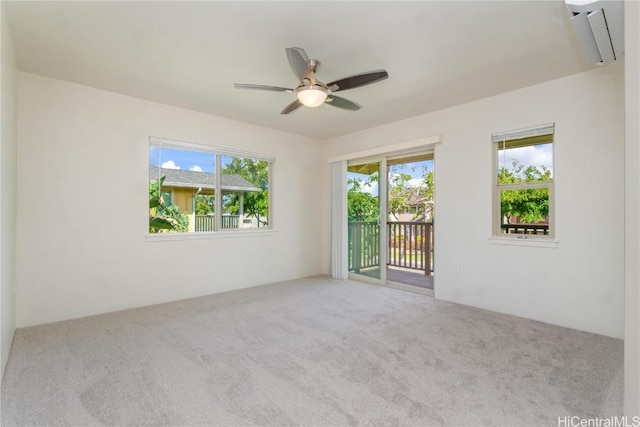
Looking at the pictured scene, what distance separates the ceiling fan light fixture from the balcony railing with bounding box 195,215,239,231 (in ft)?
7.81

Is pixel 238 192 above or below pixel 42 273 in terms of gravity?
above

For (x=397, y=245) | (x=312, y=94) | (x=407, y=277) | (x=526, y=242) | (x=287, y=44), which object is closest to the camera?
(x=287, y=44)

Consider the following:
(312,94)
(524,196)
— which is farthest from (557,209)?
(312,94)

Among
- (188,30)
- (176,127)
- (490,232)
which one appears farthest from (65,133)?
(490,232)

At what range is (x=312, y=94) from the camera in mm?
2527

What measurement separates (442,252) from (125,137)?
13.2 ft

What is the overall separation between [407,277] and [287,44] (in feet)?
13.4

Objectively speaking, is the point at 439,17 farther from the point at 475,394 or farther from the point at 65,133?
the point at 65,133

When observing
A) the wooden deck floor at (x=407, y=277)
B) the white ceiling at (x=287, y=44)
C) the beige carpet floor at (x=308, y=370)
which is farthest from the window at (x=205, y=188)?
the wooden deck floor at (x=407, y=277)

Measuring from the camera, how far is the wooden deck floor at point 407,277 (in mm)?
4783

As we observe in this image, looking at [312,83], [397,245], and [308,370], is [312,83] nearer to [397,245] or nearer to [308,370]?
[308,370]

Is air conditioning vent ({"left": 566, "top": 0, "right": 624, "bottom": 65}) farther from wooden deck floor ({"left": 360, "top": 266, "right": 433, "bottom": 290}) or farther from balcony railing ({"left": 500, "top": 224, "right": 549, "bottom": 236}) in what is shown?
wooden deck floor ({"left": 360, "top": 266, "right": 433, "bottom": 290})

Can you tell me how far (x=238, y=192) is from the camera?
460cm

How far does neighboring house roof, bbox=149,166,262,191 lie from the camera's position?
3.84 metres
